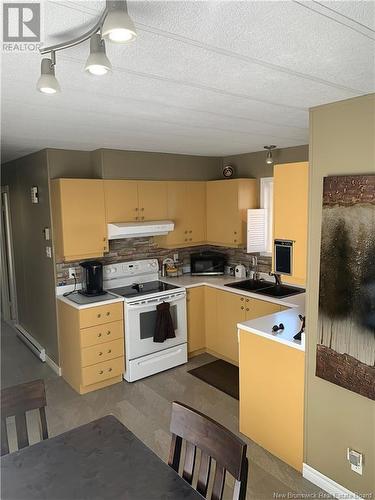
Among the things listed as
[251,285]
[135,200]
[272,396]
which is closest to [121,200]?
[135,200]

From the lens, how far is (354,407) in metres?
2.24

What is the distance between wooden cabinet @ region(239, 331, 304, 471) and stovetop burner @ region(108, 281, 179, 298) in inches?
57.2

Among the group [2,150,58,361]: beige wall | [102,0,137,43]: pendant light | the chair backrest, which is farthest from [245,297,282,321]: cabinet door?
[102,0,137,43]: pendant light

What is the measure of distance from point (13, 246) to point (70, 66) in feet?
14.5

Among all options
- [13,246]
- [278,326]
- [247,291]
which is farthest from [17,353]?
[278,326]

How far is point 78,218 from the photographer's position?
3.83 meters

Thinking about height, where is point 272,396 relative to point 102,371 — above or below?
above

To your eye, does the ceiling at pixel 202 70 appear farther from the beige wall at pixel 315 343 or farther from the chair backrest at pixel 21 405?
the chair backrest at pixel 21 405

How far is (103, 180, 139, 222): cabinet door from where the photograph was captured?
4.00 m

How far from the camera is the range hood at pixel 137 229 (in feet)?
13.0

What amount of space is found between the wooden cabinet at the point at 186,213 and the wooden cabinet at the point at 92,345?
1180 millimetres

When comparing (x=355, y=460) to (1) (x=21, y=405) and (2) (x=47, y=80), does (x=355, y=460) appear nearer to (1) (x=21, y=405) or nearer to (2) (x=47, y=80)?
(1) (x=21, y=405)

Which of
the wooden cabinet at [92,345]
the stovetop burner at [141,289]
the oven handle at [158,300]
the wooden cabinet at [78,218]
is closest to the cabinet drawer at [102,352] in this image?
the wooden cabinet at [92,345]

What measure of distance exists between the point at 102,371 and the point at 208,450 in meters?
2.45
